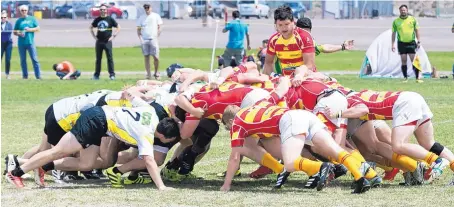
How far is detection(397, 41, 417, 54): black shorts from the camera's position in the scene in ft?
75.3

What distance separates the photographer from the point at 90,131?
33.2 ft

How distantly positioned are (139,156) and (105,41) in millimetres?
14739

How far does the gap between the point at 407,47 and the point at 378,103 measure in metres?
13.2

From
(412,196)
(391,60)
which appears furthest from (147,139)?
(391,60)

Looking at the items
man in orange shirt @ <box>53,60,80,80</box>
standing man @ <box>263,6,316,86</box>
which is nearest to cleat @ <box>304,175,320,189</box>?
standing man @ <box>263,6,316,86</box>

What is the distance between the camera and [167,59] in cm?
3391

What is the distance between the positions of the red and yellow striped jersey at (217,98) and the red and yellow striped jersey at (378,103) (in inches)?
40.3

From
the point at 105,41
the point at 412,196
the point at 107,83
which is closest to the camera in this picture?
the point at 412,196

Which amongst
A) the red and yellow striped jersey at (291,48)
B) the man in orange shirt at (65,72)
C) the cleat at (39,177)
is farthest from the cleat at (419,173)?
the man in orange shirt at (65,72)

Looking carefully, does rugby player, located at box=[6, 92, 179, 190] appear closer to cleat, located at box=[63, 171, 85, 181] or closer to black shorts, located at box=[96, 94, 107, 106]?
cleat, located at box=[63, 171, 85, 181]

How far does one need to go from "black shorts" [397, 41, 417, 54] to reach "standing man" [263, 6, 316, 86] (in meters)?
11.3

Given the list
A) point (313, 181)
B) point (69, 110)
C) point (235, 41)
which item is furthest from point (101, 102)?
point (235, 41)

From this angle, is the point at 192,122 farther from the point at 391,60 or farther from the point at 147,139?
the point at 391,60

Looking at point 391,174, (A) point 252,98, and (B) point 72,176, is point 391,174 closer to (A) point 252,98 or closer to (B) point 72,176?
(A) point 252,98
